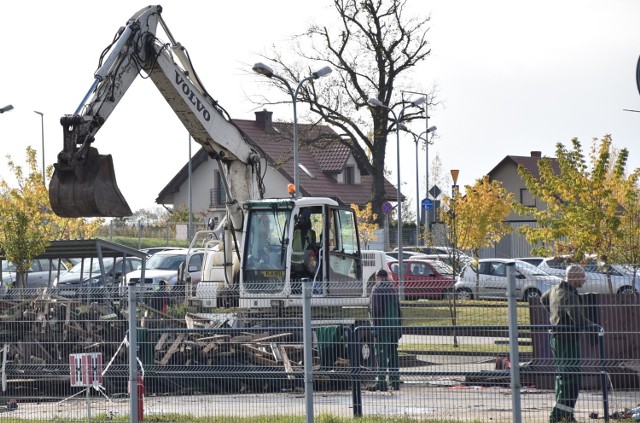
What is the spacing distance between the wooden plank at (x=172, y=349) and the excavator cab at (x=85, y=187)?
3.31 m

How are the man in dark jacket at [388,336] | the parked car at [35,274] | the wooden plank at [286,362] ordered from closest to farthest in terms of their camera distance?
the man in dark jacket at [388,336]
the wooden plank at [286,362]
the parked car at [35,274]

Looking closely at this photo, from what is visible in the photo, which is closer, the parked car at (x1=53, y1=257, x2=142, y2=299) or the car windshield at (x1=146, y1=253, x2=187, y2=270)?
the parked car at (x1=53, y1=257, x2=142, y2=299)

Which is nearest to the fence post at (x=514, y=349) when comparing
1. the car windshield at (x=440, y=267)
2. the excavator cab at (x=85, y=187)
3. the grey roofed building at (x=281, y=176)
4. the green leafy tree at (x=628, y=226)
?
the excavator cab at (x=85, y=187)

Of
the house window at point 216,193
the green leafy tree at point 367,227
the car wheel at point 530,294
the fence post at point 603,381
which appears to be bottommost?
the fence post at point 603,381

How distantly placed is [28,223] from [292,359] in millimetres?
21694

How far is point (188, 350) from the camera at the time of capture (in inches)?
585

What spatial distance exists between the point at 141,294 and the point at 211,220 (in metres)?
10.8

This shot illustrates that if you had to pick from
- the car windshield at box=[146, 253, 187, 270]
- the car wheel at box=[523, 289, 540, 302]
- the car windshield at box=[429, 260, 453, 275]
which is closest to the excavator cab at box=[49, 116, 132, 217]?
the car wheel at box=[523, 289, 540, 302]

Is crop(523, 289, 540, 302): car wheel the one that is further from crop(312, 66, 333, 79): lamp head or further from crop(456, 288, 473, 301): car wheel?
crop(312, 66, 333, 79): lamp head

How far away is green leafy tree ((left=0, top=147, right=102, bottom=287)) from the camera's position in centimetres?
3253

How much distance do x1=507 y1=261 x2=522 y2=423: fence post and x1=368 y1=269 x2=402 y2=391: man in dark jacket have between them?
1248 mm

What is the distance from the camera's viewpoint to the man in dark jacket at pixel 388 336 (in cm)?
1283

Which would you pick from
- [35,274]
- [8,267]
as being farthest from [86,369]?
[8,267]

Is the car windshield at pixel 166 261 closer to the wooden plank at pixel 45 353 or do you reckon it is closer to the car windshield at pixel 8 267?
the car windshield at pixel 8 267
